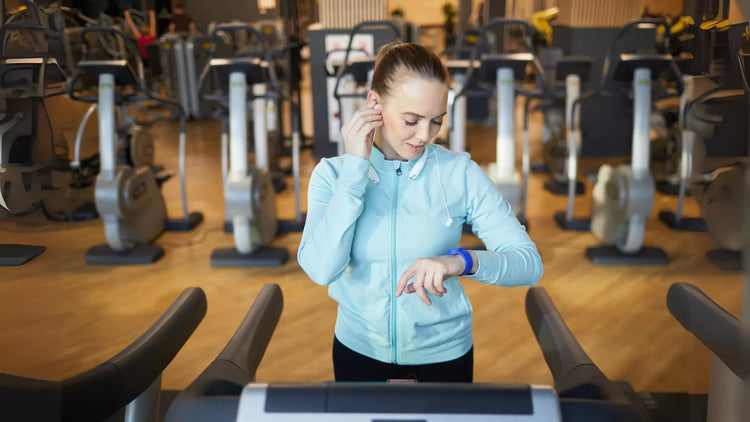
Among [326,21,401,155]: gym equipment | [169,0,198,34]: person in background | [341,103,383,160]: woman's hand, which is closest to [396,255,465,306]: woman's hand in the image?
[341,103,383,160]: woman's hand

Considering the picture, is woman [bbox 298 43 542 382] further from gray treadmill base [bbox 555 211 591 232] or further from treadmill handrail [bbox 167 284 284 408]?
gray treadmill base [bbox 555 211 591 232]

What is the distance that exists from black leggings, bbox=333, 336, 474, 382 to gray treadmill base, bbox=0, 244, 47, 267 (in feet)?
2.65

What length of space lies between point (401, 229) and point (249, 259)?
2.67 m

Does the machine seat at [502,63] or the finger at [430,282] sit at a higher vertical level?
the machine seat at [502,63]

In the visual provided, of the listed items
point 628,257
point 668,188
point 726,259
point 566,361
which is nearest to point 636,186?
point 628,257

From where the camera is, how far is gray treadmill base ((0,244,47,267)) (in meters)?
0.88

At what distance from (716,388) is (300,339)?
7.17 feet

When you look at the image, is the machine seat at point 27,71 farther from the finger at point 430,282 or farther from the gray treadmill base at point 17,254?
Answer: the finger at point 430,282

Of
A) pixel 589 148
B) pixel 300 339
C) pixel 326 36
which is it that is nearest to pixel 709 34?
pixel 300 339

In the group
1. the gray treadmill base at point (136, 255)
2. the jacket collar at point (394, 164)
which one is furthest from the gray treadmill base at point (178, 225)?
the jacket collar at point (394, 164)

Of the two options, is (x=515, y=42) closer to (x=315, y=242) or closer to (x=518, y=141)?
(x=518, y=141)

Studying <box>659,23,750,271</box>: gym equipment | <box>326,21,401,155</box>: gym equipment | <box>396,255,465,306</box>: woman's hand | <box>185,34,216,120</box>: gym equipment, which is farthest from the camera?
<box>185,34,216,120</box>: gym equipment

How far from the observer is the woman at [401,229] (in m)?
1.27

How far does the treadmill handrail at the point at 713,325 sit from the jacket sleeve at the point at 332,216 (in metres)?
0.63
